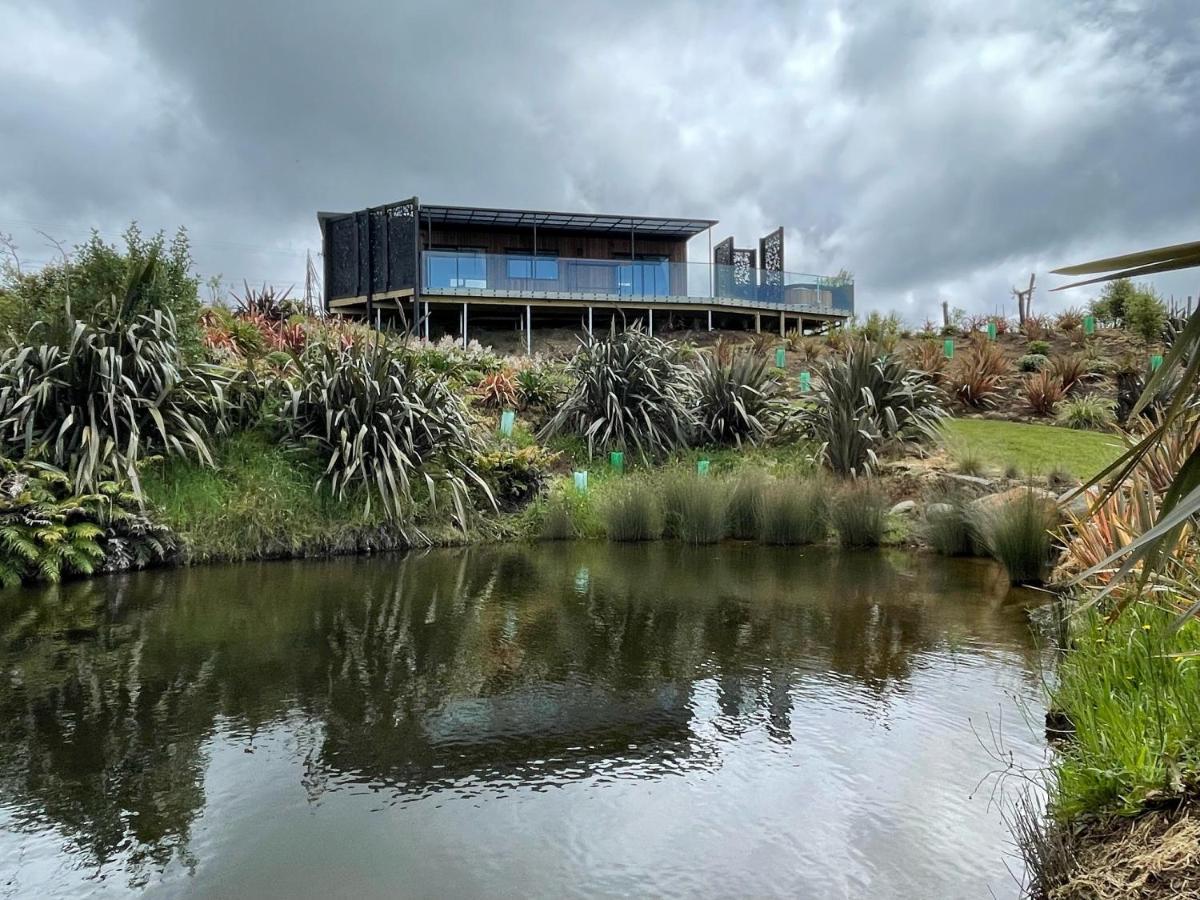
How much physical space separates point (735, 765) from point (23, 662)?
12.4 feet

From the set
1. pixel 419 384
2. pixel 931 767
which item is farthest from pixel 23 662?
pixel 419 384

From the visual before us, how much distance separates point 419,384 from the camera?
31.8 ft

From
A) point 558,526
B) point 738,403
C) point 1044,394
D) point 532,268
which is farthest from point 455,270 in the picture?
point 1044,394

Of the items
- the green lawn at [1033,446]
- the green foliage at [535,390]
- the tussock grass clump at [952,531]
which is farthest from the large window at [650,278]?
the tussock grass clump at [952,531]

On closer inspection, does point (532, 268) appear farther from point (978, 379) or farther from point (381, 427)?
point (381, 427)

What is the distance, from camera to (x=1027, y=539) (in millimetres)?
6461

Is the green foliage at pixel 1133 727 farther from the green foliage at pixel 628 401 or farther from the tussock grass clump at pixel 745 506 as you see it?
the green foliage at pixel 628 401

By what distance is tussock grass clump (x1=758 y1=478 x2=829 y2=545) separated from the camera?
869 cm

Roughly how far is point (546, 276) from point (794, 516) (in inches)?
564

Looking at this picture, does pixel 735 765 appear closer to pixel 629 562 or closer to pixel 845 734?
pixel 845 734

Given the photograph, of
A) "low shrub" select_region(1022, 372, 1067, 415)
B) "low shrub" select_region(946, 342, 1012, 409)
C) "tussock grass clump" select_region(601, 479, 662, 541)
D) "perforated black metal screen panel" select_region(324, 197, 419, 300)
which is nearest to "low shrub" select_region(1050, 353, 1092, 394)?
"low shrub" select_region(1022, 372, 1067, 415)

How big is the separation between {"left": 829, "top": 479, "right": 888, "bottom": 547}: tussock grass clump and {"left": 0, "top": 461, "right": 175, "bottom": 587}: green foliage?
652 cm

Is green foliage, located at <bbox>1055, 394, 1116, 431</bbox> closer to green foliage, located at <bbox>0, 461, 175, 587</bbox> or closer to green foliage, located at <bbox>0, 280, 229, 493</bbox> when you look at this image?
green foliage, located at <bbox>0, 280, 229, 493</bbox>

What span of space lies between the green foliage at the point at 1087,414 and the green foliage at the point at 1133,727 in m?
11.9
